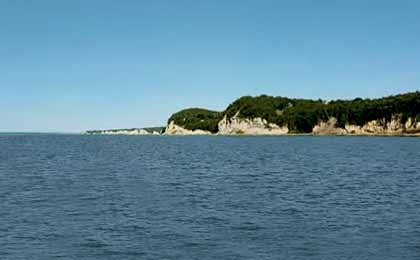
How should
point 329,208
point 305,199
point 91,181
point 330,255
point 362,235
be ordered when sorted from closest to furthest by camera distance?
point 330,255 < point 362,235 < point 329,208 < point 305,199 < point 91,181

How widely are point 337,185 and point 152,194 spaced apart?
1580 centimetres

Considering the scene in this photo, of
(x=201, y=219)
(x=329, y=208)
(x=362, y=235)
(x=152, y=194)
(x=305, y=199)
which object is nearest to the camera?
(x=362, y=235)

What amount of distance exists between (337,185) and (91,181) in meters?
21.3

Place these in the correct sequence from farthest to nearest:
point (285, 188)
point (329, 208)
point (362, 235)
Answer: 1. point (285, 188)
2. point (329, 208)
3. point (362, 235)

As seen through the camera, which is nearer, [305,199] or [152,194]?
[305,199]

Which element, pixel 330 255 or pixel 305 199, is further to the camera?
pixel 305 199

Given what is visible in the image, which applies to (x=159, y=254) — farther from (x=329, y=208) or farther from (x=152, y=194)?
(x=152, y=194)

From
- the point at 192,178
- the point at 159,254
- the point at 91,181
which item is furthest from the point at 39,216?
the point at 192,178

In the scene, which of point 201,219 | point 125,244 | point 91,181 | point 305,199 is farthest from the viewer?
point 91,181

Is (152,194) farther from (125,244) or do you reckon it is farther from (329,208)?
(125,244)

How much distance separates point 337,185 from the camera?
43.5 m

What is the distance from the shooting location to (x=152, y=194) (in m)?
37.5

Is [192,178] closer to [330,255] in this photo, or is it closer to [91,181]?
[91,181]

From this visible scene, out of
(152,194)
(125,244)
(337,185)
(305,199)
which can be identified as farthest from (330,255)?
(337,185)
